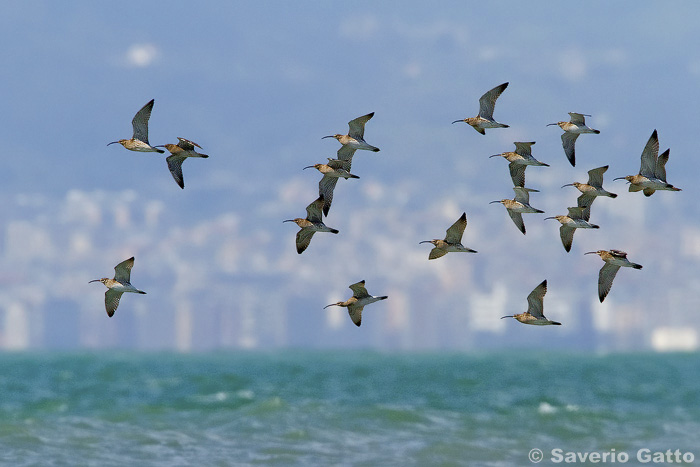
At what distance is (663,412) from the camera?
2046 inches

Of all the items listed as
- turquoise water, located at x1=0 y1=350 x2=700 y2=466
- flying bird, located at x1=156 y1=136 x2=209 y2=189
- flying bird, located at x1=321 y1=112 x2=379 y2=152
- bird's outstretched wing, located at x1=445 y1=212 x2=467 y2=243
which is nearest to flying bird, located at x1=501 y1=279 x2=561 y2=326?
bird's outstretched wing, located at x1=445 y1=212 x2=467 y2=243

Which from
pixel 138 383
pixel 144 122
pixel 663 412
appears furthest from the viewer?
pixel 138 383

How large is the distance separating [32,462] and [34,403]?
2306cm

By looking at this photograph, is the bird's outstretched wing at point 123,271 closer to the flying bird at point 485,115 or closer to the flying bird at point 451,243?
the flying bird at point 451,243

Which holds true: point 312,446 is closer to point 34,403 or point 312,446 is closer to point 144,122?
point 144,122


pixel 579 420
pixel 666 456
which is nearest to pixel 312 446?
pixel 666 456

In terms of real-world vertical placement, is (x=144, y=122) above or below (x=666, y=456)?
above

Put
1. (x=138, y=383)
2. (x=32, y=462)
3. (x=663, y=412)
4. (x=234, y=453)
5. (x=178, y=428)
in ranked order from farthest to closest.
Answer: (x=138, y=383) < (x=663, y=412) < (x=178, y=428) < (x=234, y=453) < (x=32, y=462)

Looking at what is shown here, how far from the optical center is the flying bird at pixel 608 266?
67.2 ft

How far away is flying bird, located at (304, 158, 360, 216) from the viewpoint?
22.0m

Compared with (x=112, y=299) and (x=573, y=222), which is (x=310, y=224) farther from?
(x=573, y=222)

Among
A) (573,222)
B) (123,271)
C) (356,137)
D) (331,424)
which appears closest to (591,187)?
(573,222)

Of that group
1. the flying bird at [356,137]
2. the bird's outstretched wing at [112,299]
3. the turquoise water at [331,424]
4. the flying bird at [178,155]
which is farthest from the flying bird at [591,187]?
the turquoise water at [331,424]

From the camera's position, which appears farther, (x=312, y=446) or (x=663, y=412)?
(x=663, y=412)
